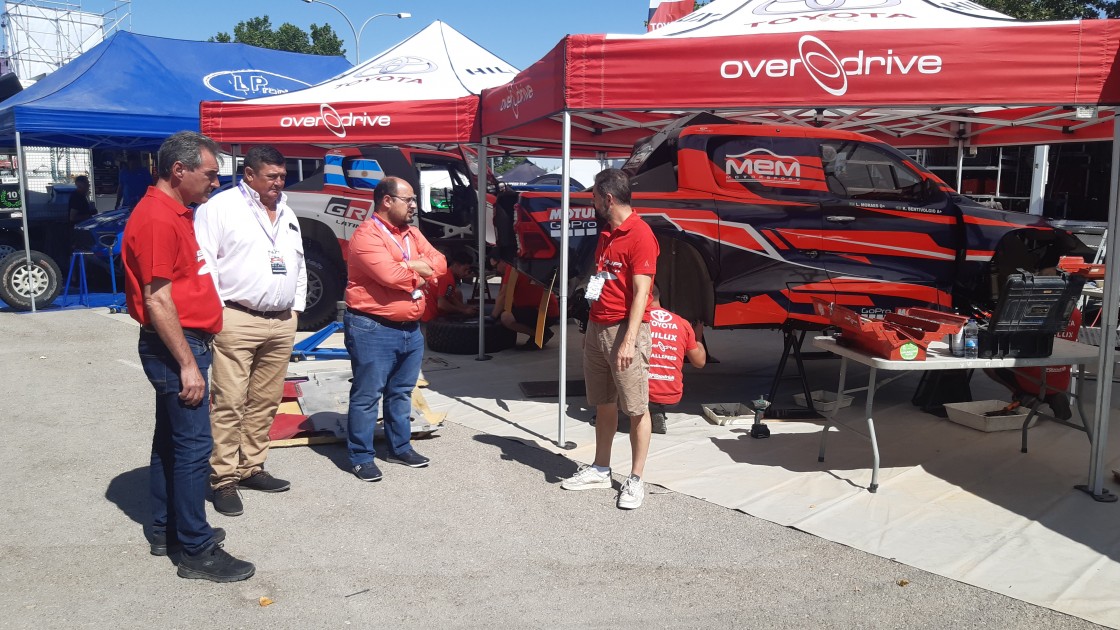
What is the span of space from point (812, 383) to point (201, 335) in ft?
18.3

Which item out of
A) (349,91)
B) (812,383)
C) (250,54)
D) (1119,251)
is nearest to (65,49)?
(250,54)

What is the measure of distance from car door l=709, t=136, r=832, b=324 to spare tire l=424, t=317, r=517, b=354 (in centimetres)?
307

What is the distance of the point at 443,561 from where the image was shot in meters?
3.93

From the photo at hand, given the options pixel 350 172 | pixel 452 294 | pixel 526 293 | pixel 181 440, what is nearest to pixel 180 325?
pixel 181 440

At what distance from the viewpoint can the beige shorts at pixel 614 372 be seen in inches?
177

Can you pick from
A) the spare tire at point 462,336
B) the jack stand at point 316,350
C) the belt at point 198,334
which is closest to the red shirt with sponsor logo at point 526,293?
the spare tire at point 462,336

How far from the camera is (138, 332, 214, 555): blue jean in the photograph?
342 cm

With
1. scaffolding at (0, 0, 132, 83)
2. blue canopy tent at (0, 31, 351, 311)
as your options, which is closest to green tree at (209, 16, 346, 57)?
scaffolding at (0, 0, 132, 83)

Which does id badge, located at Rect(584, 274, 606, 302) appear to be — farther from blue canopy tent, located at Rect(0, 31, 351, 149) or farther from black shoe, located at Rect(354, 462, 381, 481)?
blue canopy tent, located at Rect(0, 31, 351, 149)

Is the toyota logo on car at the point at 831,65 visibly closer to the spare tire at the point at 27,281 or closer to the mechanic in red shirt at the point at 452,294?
the mechanic in red shirt at the point at 452,294

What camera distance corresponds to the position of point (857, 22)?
5156 mm

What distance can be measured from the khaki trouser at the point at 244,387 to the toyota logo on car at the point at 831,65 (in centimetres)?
308

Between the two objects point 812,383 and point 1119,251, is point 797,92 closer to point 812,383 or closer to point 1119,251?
point 1119,251

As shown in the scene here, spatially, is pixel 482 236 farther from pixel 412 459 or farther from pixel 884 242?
pixel 884 242
